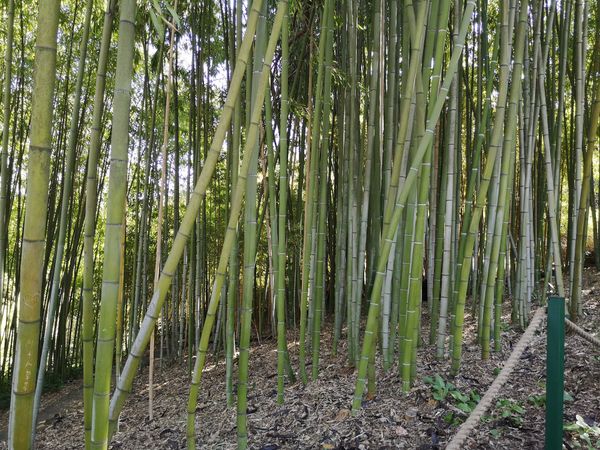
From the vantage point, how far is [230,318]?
1879 mm

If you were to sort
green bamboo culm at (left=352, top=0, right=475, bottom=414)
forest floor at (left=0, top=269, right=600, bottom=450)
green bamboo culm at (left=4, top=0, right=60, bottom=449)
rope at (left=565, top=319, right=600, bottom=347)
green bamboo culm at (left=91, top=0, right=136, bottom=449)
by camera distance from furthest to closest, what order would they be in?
forest floor at (left=0, top=269, right=600, bottom=450)
green bamboo culm at (left=352, top=0, right=475, bottom=414)
rope at (left=565, top=319, right=600, bottom=347)
green bamboo culm at (left=91, top=0, right=136, bottom=449)
green bamboo culm at (left=4, top=0, right=60, bottom=449)

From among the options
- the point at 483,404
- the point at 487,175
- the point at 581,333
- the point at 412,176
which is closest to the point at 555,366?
the point at 483,404

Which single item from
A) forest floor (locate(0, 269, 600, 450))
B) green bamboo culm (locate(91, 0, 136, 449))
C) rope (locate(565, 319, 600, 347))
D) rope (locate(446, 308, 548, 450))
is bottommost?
forest floor (locate(0, 269, 600, 450))

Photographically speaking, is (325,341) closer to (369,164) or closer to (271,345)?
(271,345)

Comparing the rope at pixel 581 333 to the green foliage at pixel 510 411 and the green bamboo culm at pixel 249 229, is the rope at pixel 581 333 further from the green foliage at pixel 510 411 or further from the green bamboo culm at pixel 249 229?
the green bamboo culm at pixel 249 229

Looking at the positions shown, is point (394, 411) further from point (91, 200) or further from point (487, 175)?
point (91, 200)

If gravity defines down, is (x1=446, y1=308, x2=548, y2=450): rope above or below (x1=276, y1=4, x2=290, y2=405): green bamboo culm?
below

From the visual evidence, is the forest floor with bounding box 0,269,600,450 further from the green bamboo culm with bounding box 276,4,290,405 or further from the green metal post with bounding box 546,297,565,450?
the green metal post with bounding box 546,297,565,450

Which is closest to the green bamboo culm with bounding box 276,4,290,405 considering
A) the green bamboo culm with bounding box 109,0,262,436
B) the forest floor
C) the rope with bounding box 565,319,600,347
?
the forest floor

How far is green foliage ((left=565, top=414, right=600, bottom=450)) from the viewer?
55.0 inches

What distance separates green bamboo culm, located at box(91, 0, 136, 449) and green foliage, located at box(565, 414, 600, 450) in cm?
133

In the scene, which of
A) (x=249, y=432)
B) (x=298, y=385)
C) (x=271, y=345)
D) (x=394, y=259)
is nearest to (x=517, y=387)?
(x=394, y=259)

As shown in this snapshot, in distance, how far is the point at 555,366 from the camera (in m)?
1.10

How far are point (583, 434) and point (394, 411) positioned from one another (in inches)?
22.6
